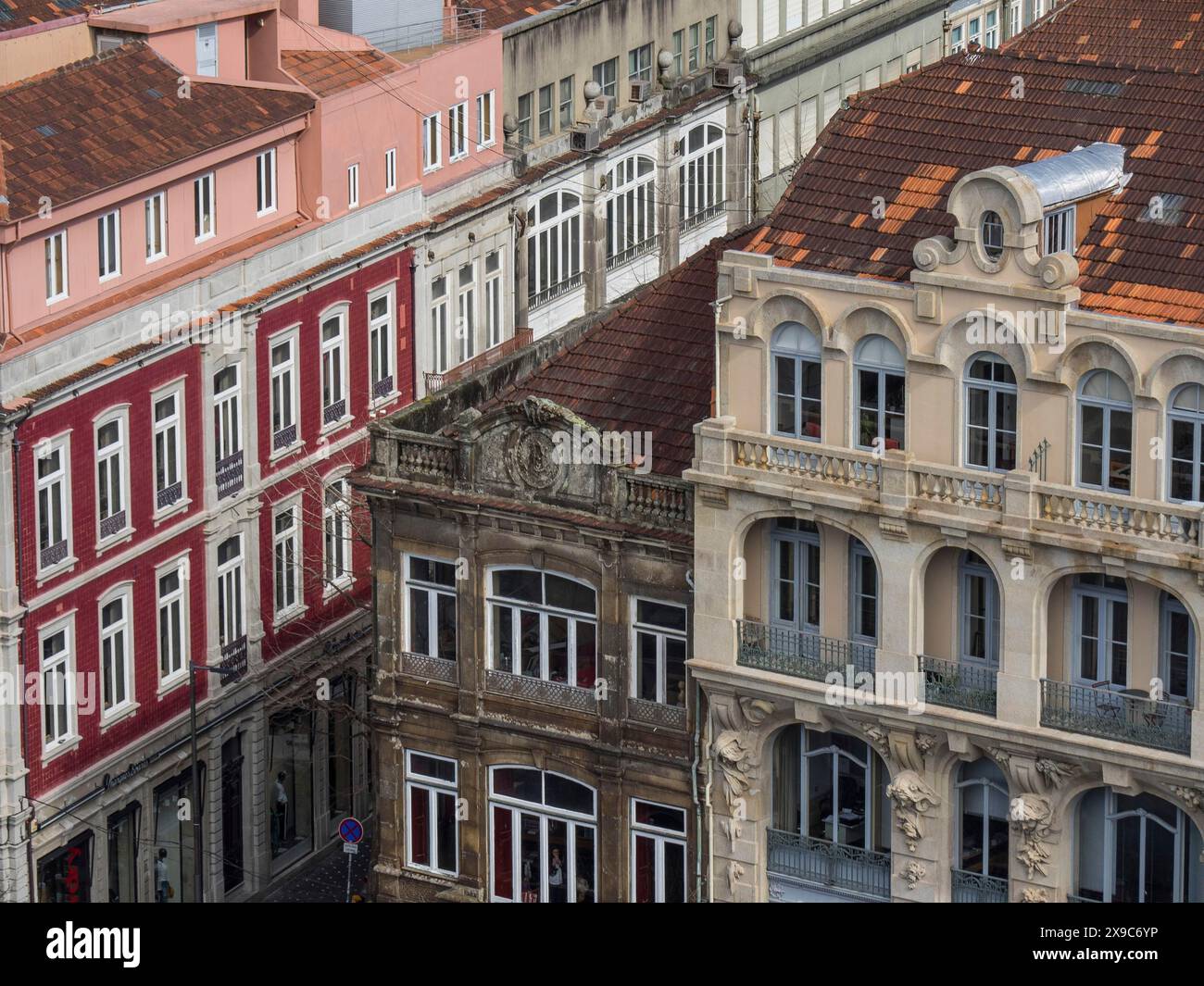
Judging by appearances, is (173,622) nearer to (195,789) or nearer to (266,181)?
(195,789)

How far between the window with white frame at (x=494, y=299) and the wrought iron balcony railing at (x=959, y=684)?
36.1 metres

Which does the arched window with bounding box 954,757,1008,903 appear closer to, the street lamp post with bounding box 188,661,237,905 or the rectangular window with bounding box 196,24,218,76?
the street lamp post with bounding box 188,661,237,905

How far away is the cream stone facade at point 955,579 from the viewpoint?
7381cm

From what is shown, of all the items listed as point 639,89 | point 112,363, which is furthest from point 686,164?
point 112,363

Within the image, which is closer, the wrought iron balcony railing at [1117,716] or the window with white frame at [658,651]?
the wrought iron balcony railing at [1117,716]

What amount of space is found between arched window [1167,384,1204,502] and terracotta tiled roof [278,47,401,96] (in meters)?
36.1

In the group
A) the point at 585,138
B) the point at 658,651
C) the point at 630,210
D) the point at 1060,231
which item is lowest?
the point at 658,651

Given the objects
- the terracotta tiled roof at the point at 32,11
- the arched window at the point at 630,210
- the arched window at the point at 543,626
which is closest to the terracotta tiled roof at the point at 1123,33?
the arched window at the point at 630,210

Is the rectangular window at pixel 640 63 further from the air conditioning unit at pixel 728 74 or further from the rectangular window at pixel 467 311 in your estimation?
the rectangular window at pixel 467 311

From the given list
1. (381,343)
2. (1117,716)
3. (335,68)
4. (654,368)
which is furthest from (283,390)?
(1117,716)

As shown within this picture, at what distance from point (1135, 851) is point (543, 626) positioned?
14.7m

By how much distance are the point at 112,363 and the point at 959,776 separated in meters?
25.6

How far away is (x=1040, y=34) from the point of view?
335ft

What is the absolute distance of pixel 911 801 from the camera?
78.3 metres
